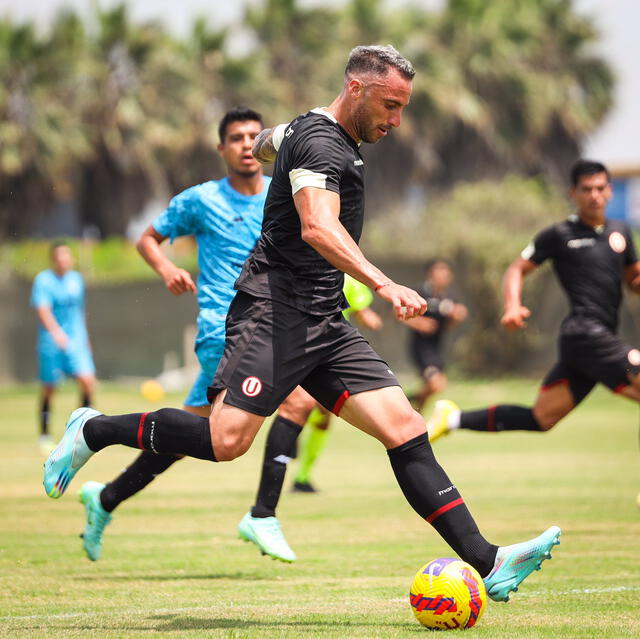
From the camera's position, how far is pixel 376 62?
551 centimetres

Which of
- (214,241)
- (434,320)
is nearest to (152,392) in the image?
(434,320)

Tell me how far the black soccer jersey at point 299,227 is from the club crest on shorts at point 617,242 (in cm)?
402

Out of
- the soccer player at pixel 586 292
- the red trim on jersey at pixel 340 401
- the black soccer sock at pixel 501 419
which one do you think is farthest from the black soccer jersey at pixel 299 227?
the black soccer sock at pixel 501 419

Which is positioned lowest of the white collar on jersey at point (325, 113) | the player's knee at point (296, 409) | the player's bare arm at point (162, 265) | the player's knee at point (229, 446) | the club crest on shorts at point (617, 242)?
the player's knee at point (296, 409)

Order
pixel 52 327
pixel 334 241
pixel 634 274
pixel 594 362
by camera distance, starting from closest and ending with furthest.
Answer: pixel 334 241, pixel 594 362, pixel 634 274, pixel 52 327

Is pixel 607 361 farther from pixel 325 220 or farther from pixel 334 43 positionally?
pixel 334 43

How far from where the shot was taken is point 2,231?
122 feet

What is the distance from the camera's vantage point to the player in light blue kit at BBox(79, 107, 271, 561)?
7363 millimetres

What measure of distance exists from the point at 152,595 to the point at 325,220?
2132 mm

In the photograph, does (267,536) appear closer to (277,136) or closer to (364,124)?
(277,136)

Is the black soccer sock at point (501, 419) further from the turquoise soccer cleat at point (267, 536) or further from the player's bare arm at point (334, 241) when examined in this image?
the player's bare arm at point (334, 241)

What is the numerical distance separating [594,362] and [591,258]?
747 mm

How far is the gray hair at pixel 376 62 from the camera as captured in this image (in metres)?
5.50

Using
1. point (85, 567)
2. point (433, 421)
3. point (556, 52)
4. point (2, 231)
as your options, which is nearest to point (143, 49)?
point (2, 231)
